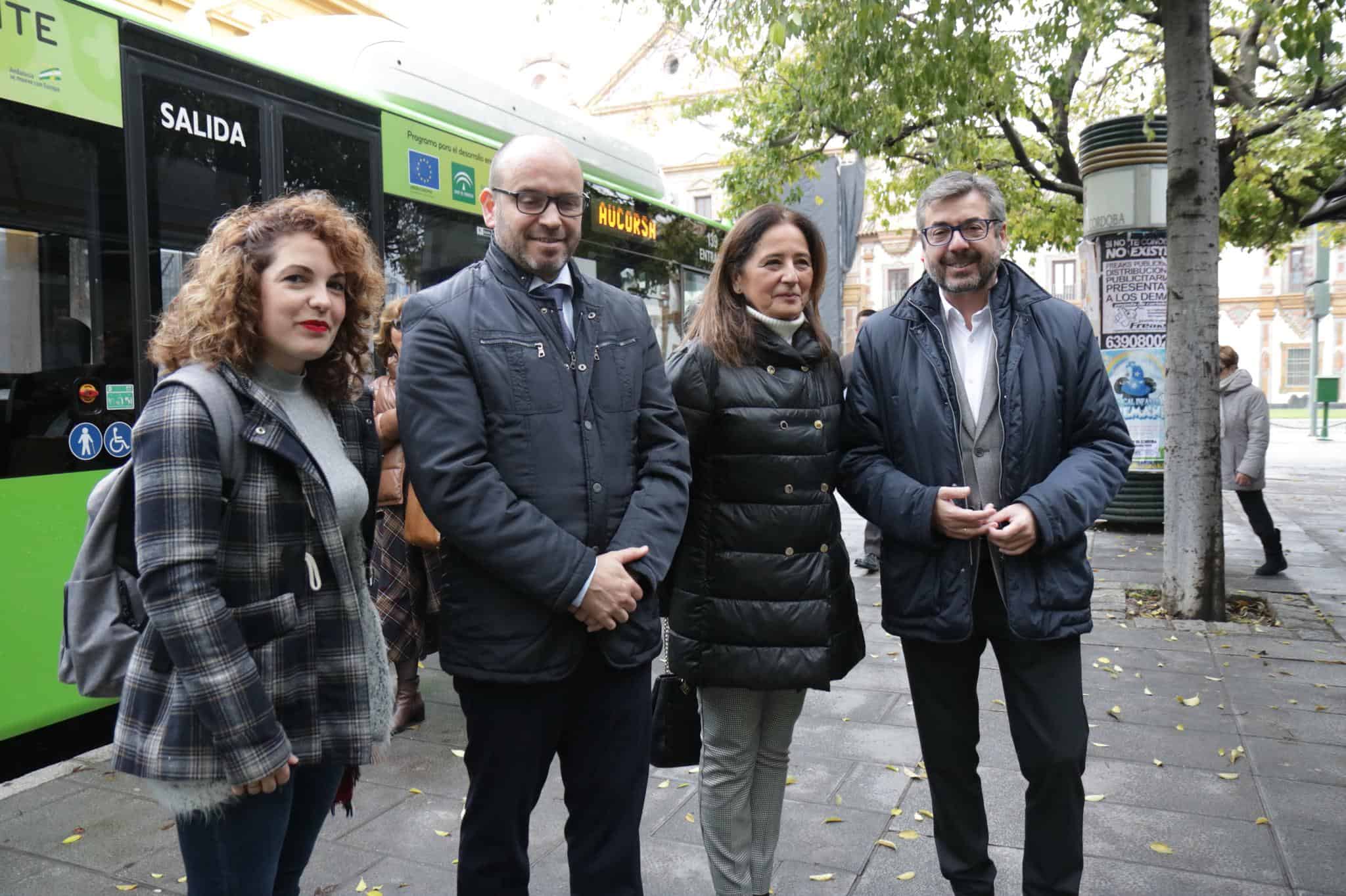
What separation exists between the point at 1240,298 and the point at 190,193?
52322 mm

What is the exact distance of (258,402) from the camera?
191cm

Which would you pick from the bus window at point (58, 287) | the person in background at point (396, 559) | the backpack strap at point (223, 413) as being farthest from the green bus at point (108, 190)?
the backpack strap at point (223, 413)

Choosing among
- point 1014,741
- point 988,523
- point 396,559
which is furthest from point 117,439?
point 1014,741

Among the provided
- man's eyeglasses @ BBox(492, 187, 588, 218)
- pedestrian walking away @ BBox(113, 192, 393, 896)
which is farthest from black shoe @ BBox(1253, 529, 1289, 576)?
pedestrian walking away @ BBox(113, 192, 393, 896)

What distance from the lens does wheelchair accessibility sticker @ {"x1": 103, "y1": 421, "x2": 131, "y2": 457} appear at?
406cm

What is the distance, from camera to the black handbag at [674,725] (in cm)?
278

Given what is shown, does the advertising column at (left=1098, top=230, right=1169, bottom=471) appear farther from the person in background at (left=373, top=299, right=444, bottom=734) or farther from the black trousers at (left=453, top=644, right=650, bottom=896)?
the black trousers at (left=453, top=644, right=650, bottom=896)

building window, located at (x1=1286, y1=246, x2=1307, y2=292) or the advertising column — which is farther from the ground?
building window, located at (x1=1286, y1=246, x2=1307, y2=292)

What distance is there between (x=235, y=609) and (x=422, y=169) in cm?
429

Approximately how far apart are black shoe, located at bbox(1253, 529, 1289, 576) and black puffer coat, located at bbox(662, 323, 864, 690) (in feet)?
21.4

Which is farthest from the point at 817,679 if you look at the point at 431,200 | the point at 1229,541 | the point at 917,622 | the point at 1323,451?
the point at 1323,451

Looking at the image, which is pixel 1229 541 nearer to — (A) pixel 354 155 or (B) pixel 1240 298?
(A) pixel 354 155

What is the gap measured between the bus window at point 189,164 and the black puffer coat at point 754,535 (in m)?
2.69

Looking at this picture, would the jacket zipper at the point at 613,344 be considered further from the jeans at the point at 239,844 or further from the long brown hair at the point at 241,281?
the jeans at the point at 239,844
